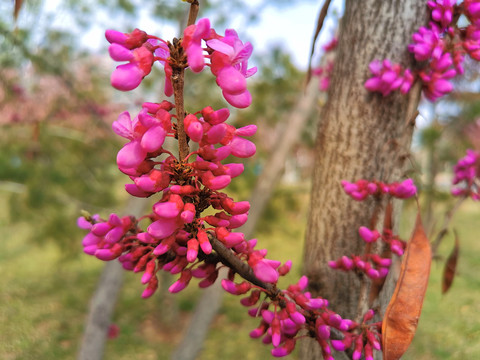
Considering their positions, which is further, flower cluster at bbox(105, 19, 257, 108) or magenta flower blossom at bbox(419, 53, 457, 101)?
magenta flower blossom at bbox(419, 53, 457, 101)

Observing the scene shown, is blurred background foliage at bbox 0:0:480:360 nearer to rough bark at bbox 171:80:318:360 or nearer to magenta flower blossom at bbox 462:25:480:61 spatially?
rough bark at bbox 171:80:318:360

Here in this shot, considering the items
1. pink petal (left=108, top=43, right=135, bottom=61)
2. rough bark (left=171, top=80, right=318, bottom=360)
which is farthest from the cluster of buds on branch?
rough bark (left=171, top=80, right=318, bottom=360)

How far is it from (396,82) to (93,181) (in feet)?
19.3

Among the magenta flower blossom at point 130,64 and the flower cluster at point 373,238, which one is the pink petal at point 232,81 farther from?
the flower cluster at point 373,238

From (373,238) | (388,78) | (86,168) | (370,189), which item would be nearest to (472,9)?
(388,78)

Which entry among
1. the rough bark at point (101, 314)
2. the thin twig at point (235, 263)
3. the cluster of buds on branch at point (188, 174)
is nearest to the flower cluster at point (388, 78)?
the cluster of buds on branch at point (188, 174)

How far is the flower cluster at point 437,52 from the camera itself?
1.19 metres

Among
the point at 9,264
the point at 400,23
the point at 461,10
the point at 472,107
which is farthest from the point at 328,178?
the point at 9,264

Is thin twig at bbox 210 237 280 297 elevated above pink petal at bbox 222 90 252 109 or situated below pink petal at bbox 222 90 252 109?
below

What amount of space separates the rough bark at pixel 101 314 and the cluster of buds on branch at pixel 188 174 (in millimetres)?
2448

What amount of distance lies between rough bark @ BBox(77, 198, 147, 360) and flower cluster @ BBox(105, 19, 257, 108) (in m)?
2.70

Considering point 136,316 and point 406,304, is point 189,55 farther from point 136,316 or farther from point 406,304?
point 136,316

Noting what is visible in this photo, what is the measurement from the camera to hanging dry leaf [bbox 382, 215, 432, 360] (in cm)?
91

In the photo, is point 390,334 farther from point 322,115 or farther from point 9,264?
point 9,264
